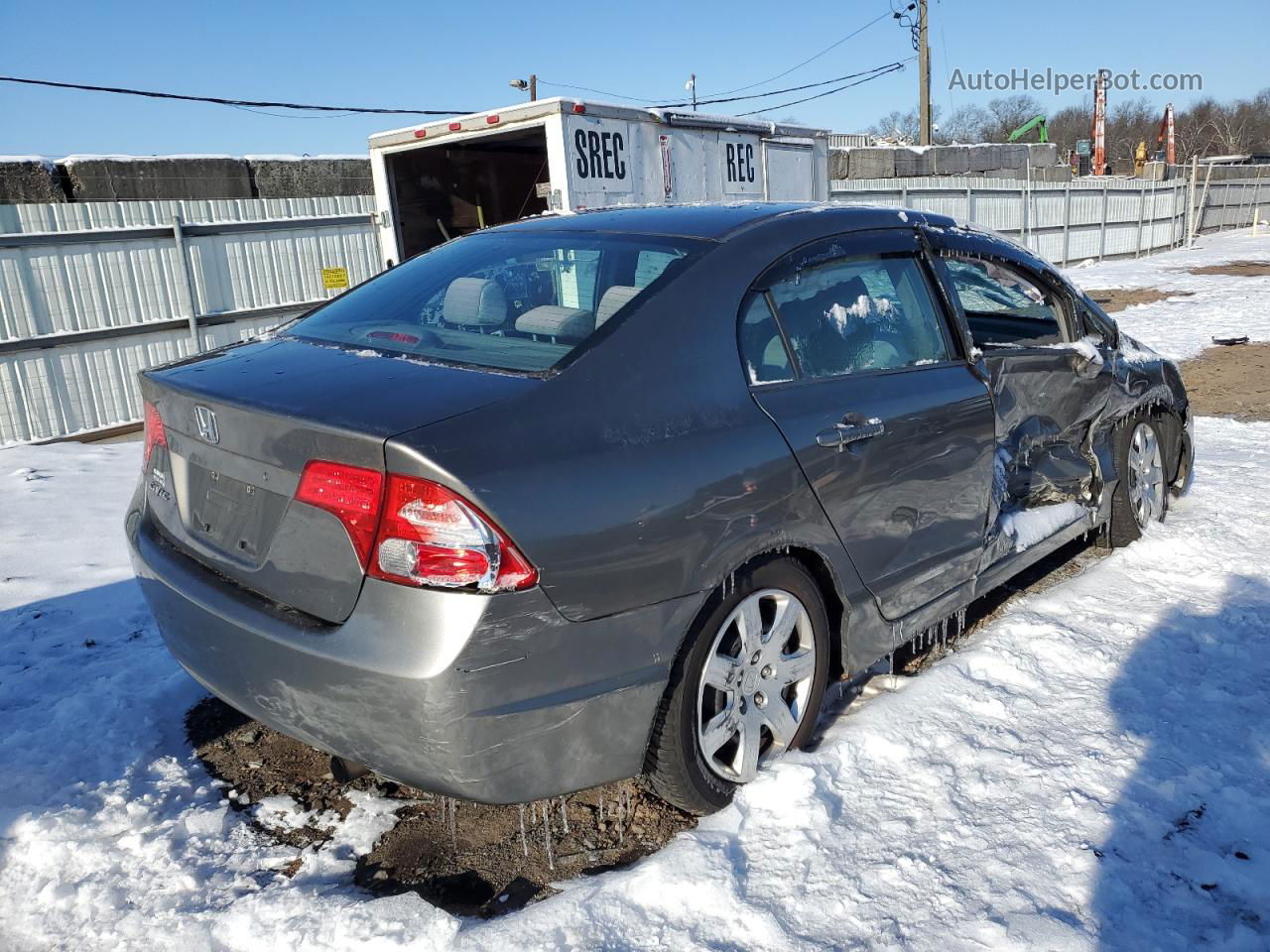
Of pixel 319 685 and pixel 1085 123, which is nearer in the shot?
pixel 319 685

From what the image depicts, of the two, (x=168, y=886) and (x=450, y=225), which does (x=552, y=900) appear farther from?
(x=450, y=225)

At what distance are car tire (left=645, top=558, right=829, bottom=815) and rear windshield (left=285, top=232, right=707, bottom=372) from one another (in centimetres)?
83

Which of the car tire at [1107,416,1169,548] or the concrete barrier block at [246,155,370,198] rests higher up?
the concrete barrier block at [246,155,370,198]

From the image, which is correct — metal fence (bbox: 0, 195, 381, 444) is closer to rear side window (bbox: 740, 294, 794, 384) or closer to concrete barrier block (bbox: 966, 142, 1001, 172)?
rear side window (bbox: 740, 294, 794, 384)

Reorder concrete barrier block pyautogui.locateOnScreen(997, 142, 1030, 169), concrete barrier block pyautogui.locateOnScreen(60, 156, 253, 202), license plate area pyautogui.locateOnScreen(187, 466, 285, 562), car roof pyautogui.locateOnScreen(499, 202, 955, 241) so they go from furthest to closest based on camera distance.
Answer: concrete barrier block pyautogui.locateOnScreen(997, 142, 1030, 169)
concrete barrier block pyautogui.locateOnScreen(60, 156, 253, 202)
car roof pyautogui.locateOnScreen(499, 202, 955, 241)
license plate area pyautogui.locateOnScreen(187, 466, 285, 562)

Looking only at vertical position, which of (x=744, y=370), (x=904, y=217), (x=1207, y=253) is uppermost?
(x=904, y=217)

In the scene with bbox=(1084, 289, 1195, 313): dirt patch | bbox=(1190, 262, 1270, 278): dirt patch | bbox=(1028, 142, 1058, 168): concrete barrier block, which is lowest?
bbox=(1190, 262, 1270, 278): dirt patch

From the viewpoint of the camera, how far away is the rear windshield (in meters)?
2.62

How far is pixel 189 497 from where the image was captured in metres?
2.63

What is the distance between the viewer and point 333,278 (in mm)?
10945

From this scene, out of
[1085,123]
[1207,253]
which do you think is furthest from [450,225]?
[1085,123]

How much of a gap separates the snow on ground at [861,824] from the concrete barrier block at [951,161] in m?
22.8

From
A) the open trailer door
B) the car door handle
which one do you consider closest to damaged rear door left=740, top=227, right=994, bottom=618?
the car door handle

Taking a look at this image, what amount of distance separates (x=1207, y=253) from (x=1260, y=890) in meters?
28.0
